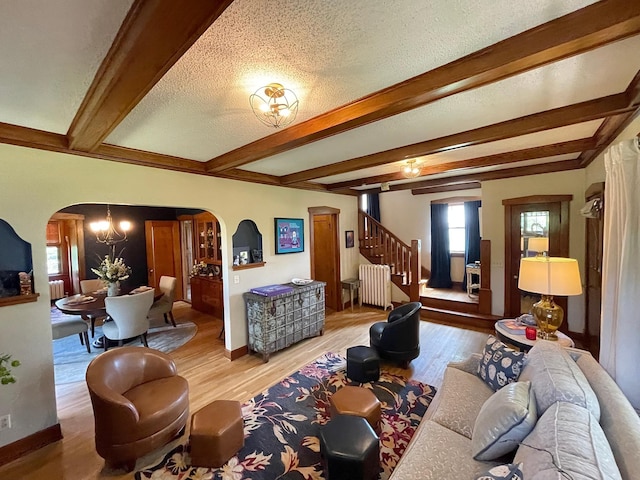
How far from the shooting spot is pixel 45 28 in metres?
1.15

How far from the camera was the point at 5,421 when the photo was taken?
2207mm

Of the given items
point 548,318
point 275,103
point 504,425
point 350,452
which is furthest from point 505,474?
point 275,103

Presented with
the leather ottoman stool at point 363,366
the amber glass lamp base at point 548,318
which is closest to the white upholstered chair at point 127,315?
the leather ottoman stool at point 363,366

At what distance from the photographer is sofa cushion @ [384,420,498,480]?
4.67 feet

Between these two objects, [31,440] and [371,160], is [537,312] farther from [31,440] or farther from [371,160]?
[31,440]

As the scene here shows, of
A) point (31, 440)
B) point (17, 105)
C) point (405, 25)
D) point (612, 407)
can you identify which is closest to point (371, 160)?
point (405, 25)

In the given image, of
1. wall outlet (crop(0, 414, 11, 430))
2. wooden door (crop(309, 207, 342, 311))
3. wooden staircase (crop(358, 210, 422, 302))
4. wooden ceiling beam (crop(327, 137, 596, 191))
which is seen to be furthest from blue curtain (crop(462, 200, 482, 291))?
→ wall outlet (crop(0, 414, 11, 430))

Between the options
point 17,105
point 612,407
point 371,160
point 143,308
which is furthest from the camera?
point 143,308

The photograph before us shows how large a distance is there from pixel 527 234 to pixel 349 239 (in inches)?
127

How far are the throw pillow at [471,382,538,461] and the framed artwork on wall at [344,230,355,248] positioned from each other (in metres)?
4.60

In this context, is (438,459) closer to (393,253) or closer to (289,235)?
(289,235)

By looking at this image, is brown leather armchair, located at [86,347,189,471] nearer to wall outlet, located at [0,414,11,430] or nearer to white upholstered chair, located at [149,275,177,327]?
wall outlet, located at [0,414,11,430]

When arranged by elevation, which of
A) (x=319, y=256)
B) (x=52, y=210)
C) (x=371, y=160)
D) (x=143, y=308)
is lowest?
(x=143, y=308)

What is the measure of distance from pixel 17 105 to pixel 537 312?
452 centimetres
